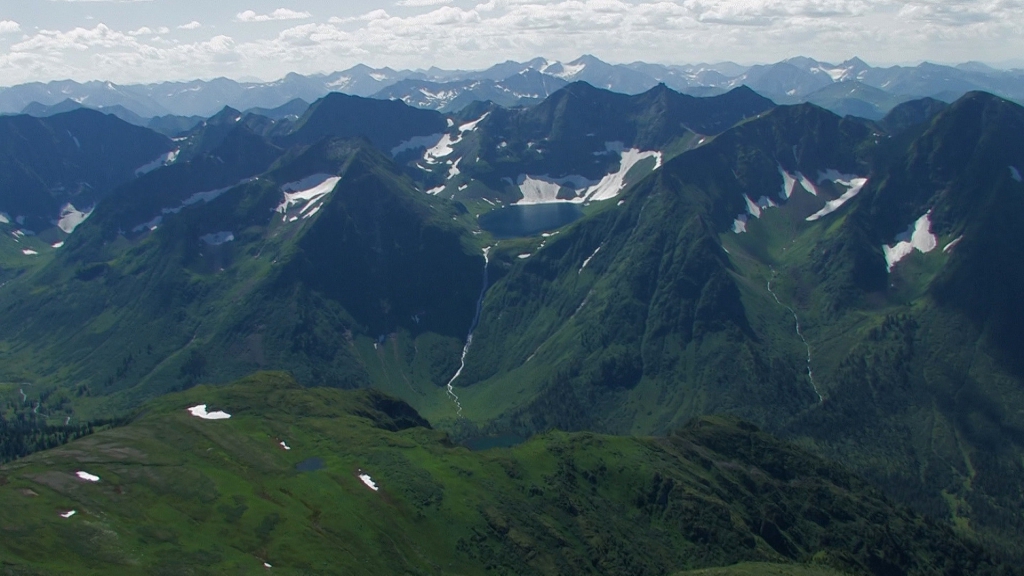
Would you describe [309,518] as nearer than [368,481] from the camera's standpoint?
Yes

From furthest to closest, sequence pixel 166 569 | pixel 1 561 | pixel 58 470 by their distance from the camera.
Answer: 1. pixel 58 470
2. pixel 166 569
3. pixel 1 561

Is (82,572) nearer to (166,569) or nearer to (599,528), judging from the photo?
(166,569)

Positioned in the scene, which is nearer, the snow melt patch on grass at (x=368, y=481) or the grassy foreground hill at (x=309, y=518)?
the grassy foreground hill at (x=309, y=518)

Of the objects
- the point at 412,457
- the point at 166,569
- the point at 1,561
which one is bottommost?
the point at 412,457

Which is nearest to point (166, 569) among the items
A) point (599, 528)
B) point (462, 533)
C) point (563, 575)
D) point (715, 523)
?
point (462, 533)

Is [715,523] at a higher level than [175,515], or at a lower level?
lower

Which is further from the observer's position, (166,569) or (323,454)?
(323,454)

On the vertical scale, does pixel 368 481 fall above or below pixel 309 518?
below

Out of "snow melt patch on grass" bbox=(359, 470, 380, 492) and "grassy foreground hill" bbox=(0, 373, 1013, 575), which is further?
"snow melt patch on grass" bbox=(359, 470, 380, 492)
